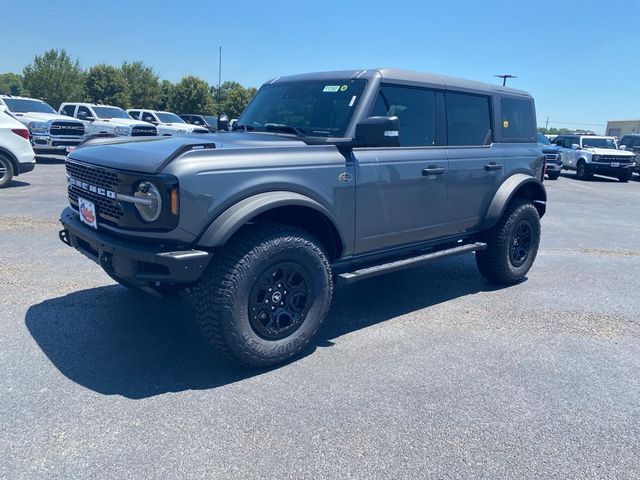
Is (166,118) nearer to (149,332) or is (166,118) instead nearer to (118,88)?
(149,332)

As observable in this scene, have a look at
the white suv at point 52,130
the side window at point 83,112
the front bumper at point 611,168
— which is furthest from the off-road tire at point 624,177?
the side window at point 83,112

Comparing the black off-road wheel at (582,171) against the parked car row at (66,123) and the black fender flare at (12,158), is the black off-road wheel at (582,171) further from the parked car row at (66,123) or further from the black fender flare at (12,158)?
the black fender flare at (12,158)

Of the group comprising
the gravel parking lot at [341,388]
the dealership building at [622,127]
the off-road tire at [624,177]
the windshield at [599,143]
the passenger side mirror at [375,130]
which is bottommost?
the gravel parking lot at [341,388]

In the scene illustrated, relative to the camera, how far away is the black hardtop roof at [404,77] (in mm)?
4480

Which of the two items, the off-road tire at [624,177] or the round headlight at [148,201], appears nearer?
the round headlight at [148,201]

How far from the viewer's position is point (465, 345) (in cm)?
418

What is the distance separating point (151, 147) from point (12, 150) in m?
9.02

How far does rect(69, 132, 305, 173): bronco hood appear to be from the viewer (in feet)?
10.7

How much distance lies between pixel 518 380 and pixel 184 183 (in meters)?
2.56

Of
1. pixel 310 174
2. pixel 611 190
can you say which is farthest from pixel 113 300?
pixel 611 190

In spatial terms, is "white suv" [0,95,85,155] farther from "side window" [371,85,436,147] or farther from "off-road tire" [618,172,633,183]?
"off-road tire" [618,172,633,183]

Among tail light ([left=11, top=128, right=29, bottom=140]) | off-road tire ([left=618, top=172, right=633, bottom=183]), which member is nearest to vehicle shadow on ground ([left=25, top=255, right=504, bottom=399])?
tail light ([left=11, top=128, right=29, bottom=140])

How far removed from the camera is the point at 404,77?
15.3 ft

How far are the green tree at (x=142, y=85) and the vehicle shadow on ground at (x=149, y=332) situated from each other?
168 feet
